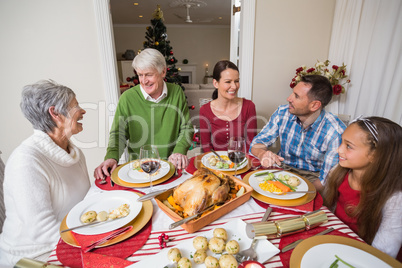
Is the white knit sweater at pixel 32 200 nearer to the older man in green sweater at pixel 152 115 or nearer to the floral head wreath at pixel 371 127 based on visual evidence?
the older man in green sweater at pixel 152 115

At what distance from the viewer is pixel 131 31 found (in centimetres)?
981

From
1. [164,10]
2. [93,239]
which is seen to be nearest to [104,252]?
[93,239]

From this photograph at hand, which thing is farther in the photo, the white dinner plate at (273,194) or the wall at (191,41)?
the wall at (191,41)

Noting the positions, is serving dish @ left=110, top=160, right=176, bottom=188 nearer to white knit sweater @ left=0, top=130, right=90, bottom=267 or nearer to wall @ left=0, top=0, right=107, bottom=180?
white knit sweater @ left=0, top=130, right=90, bottom=267

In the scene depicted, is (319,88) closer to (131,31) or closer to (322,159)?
(322,159)

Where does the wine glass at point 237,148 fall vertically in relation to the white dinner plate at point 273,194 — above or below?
above

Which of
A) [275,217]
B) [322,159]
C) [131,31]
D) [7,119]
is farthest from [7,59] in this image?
[131,31]

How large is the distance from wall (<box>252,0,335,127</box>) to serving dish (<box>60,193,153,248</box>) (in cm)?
226

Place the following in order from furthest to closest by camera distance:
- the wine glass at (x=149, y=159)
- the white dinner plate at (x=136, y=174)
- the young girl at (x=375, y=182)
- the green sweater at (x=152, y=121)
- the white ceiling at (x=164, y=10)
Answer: the white ceiling at (x=164, y=10) < the green sweater at (x=152, y=121) < the white dinner plate at (x=136, y=174) < the wine glass at (x=149, y=159) < the young girl at (x=375, y=182)

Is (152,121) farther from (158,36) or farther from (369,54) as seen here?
(158,36)

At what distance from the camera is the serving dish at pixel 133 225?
2.40 feet

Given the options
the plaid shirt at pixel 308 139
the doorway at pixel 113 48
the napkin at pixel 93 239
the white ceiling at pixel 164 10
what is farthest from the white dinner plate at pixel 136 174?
the white ceiling at pixel 164 10

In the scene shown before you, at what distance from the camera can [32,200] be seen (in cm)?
92

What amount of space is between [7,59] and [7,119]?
651 mm
